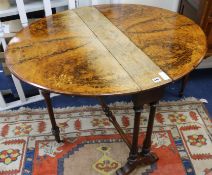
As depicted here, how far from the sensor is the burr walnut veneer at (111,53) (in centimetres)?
89

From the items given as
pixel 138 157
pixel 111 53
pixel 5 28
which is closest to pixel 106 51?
pixel 111 53

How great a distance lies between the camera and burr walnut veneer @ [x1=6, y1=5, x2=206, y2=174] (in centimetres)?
89

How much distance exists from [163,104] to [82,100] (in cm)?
58

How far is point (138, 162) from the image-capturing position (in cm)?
136

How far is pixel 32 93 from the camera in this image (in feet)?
6.29

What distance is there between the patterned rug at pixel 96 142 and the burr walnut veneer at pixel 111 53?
0.59 feet

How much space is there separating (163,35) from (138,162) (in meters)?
0.68

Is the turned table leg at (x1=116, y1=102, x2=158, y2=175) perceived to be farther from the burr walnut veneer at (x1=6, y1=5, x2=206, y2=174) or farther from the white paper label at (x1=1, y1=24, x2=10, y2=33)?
the white paper label at (x1=1, y1=24, x2=10, y2=33)

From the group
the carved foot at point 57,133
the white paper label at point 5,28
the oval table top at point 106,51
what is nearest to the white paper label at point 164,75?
the oval table top at point 106,51

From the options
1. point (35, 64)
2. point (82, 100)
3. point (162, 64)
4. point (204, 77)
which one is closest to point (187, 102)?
point (204, 77)

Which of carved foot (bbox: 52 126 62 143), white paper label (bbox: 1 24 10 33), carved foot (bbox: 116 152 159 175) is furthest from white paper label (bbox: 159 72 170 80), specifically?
white paper label (bbox: 1 24 10 33)

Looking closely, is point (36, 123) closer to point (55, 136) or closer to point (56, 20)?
point (55, 136)

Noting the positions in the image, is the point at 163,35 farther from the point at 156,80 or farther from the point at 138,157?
the point at 138,157

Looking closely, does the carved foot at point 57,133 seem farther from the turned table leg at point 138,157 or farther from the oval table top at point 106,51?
the oval table top at point 106,51
